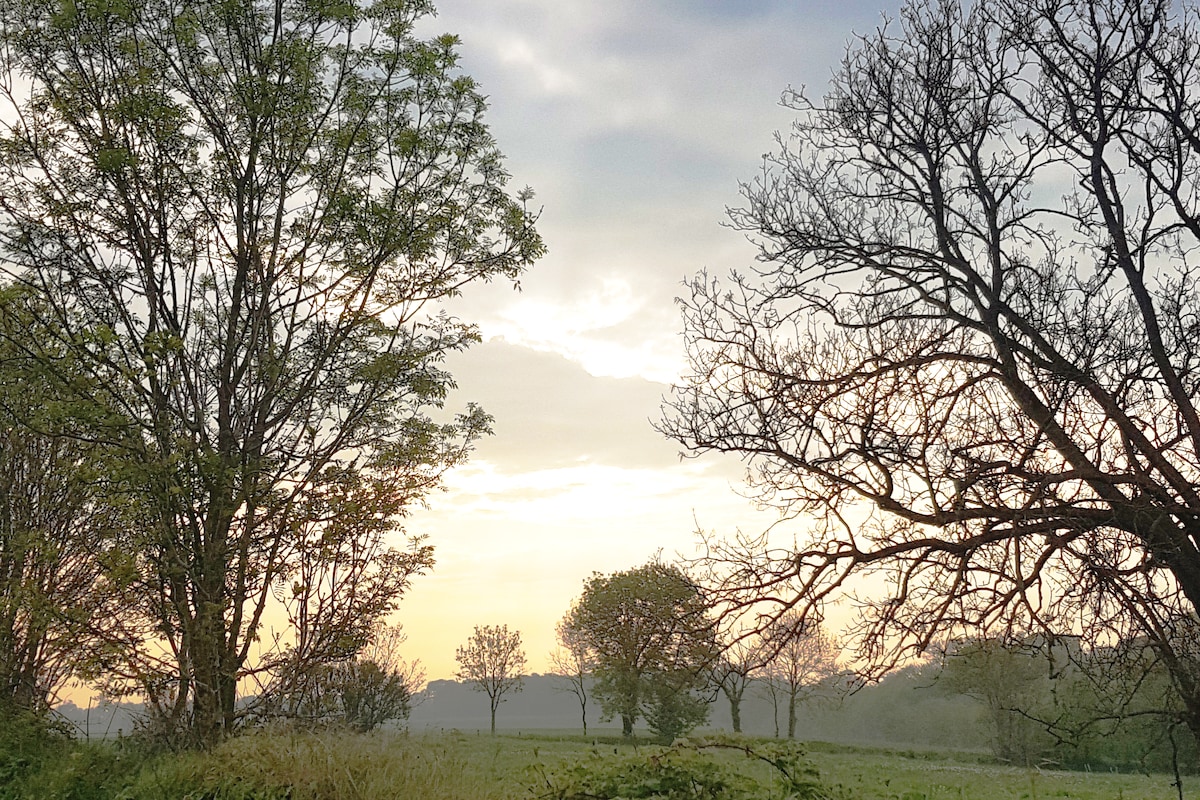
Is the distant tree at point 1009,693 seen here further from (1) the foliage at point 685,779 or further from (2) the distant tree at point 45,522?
(2) the distant tree at point 45,522

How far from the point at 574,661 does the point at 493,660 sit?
14.7ft

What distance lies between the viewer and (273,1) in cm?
1073

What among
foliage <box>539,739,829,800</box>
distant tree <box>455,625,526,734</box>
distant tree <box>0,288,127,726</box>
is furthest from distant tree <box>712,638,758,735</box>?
distant tree <box>455,625,526,734</box>

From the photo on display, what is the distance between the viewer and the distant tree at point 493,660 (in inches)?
1727

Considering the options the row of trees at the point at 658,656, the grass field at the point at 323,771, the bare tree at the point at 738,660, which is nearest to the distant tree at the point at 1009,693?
the row of trees at the point at 658,656

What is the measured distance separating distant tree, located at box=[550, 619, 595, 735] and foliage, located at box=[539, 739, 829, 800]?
3201 centimetres

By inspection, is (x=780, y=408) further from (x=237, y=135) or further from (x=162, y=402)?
(x=237, y=135)

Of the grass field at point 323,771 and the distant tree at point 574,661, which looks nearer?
the grass field at point 323,771

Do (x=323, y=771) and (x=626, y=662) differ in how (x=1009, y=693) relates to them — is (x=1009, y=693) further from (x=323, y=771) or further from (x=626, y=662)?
(x=323, y=771)

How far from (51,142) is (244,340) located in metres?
3.82

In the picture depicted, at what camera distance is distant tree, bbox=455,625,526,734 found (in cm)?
4388

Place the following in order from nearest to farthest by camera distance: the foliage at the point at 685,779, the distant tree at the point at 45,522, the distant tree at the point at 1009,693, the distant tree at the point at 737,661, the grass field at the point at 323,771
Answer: the foliage at the point at 685,779 < the grass field at the point at 323,771 < the distant tree at the point at 737,661 < the distant tree at the point at 45,522 < the distant tree at the point at 1009,693

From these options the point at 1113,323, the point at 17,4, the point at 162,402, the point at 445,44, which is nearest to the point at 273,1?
the point at 445,44

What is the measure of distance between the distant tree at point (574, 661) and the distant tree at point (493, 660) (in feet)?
8.21
